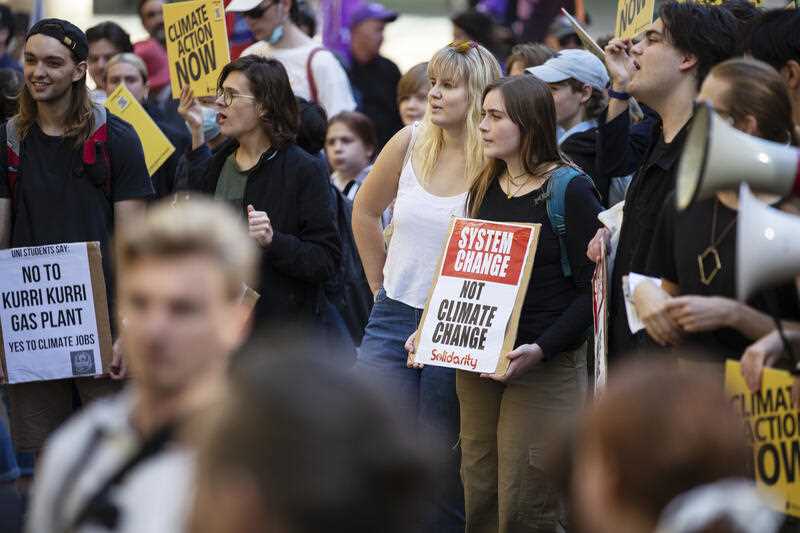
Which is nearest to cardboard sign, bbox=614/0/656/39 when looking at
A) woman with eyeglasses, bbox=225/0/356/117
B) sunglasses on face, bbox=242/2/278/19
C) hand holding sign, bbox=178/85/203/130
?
hand holding sign, bbox=178/85/203/130

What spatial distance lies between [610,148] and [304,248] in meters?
1.53

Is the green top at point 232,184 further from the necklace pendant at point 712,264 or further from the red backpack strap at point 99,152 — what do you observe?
the necklace pendant at point 712,264

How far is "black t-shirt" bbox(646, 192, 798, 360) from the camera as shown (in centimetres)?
430

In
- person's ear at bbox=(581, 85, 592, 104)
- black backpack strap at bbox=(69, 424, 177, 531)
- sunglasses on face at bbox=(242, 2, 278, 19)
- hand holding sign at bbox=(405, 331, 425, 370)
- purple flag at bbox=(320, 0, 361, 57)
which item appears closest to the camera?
black backpack strap at bbox=(69, 424, 177, 531)

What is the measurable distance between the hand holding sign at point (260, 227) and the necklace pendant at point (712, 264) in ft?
7.31

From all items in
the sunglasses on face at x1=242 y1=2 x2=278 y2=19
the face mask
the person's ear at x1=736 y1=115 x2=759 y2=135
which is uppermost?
the sunglasses on face at x1=242 y1=2 x2=278 y2=19

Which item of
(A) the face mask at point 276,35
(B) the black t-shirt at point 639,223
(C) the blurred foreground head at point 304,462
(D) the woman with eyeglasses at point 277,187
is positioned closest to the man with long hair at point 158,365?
(C) the blurred foreground head at point 304,462

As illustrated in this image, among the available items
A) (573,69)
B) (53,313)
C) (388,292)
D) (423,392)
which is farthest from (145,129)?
(423,392)

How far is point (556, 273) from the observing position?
5.78m

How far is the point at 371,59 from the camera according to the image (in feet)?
39.5

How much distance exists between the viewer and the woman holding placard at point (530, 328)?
5.68 metres

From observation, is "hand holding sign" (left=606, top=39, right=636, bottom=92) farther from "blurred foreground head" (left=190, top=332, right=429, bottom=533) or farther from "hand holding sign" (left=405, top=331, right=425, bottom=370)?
"blurred foreground head" (left=190, top=332, right=429, bottom=533)

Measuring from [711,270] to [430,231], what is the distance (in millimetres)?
1884

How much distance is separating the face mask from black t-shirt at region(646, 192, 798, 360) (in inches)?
196
